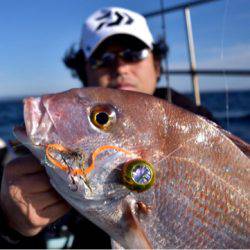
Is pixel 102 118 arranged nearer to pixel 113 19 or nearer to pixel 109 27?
pixel 109 27

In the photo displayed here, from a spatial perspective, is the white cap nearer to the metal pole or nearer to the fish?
the metal pole

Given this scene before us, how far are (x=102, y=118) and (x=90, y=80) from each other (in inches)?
93.8

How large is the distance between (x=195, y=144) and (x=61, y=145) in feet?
1.82

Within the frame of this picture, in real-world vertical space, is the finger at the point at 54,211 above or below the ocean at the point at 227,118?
above

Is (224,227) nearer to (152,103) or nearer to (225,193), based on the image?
(225,193)

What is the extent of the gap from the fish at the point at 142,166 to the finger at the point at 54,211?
0.59 feet

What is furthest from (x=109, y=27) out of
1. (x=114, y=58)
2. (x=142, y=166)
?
(x=142, y=166)

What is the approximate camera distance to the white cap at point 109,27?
12.5 feet

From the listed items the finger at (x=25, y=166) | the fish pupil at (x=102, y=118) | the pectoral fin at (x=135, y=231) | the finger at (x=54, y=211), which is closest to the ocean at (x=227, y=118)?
the finger at (x=25, y=166)

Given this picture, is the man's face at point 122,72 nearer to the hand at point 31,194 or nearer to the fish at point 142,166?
the hand at point 31,194

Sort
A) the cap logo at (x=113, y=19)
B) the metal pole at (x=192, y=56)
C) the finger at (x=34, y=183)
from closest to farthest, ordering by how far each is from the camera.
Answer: the finger at (x=34, y=183) → the cap logo at (x=113, y=19) → the metal pole at (x=192, y=56)

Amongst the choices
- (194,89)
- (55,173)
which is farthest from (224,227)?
(194,89)

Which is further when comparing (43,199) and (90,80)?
(90,80)

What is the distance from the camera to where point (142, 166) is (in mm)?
1584
